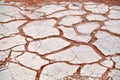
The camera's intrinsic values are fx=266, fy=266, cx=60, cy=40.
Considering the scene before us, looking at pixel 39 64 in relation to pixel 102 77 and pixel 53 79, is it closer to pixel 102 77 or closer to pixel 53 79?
pixel 53 79

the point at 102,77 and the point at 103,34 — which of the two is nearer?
the point at 102,77

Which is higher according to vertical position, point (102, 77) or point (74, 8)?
point (74, 8)

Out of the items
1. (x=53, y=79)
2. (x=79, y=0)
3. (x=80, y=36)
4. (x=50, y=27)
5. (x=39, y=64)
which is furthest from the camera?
(x=79, y=0)

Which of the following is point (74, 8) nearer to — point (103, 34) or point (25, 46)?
point (103, 34)

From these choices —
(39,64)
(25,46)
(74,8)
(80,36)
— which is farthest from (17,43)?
(74,8)

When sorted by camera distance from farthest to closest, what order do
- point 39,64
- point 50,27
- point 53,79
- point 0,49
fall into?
1. point 50,27
2. point 0,49
3. point 39,64
4. point 53,79

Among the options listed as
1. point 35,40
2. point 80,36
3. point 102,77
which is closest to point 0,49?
point 35,40
